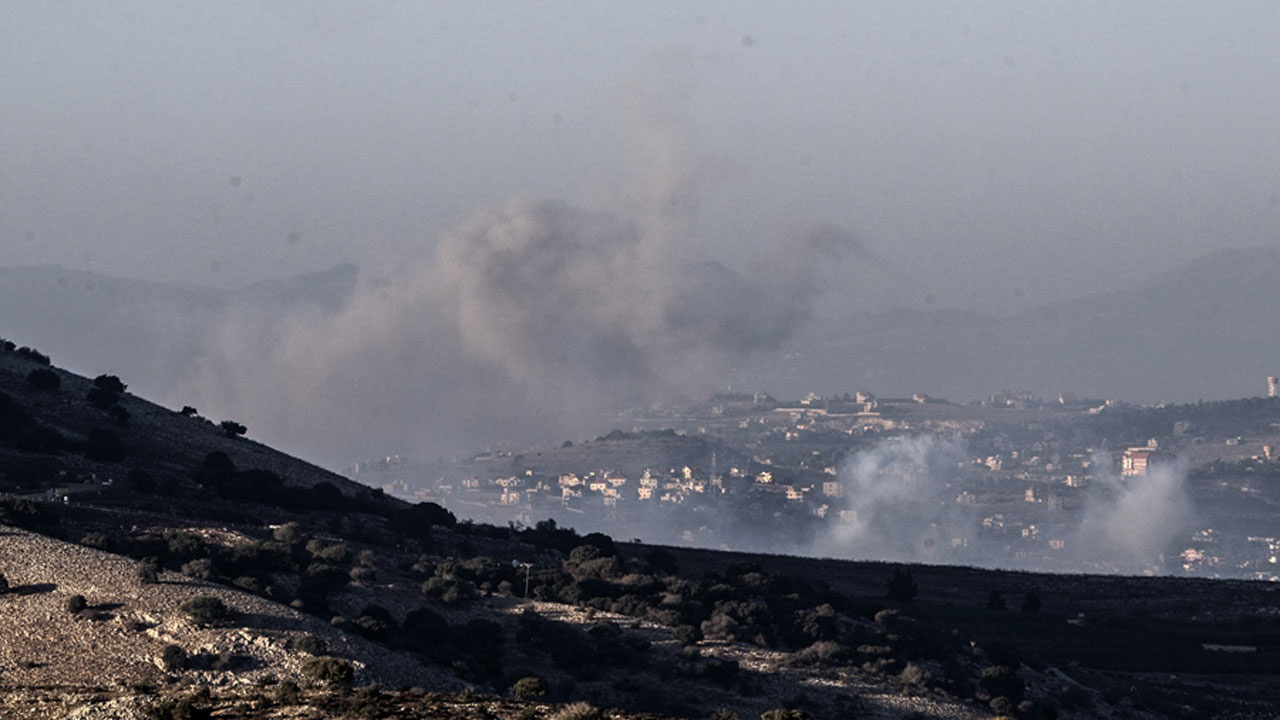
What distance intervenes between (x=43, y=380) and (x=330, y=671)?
7935 cm

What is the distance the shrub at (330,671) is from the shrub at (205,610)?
6.91 m

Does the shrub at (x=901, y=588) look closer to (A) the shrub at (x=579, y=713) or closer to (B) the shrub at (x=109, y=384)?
(B) the shrub at (x=109, y=384)

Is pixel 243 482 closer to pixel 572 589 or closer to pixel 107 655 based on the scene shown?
pixel 572 589

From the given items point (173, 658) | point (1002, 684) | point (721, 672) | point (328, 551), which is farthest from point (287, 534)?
point (1002, 684)

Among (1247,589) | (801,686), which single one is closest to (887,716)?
(801,686)

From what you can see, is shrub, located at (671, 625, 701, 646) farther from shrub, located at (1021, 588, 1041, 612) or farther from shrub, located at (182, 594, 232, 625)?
shrub, located at (1021, 588, 1041, 612)

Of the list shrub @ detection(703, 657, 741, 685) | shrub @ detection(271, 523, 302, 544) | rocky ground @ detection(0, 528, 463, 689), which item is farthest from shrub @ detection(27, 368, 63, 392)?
shrub @ detection(703, 657, 741, 685)

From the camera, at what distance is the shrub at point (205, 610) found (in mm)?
63750

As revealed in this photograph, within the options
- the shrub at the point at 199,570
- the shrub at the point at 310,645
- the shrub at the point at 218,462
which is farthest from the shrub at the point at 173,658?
the shrub at the point at 218,462

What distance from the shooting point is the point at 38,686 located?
170 ft

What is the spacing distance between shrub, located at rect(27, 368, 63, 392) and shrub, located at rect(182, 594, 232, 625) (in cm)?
6764

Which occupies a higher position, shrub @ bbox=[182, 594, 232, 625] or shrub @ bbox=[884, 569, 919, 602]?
shrub @ bbox=[884, 569, 919, 602]

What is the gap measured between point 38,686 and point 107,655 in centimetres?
770

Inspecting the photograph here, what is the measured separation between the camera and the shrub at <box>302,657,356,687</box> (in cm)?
5506
